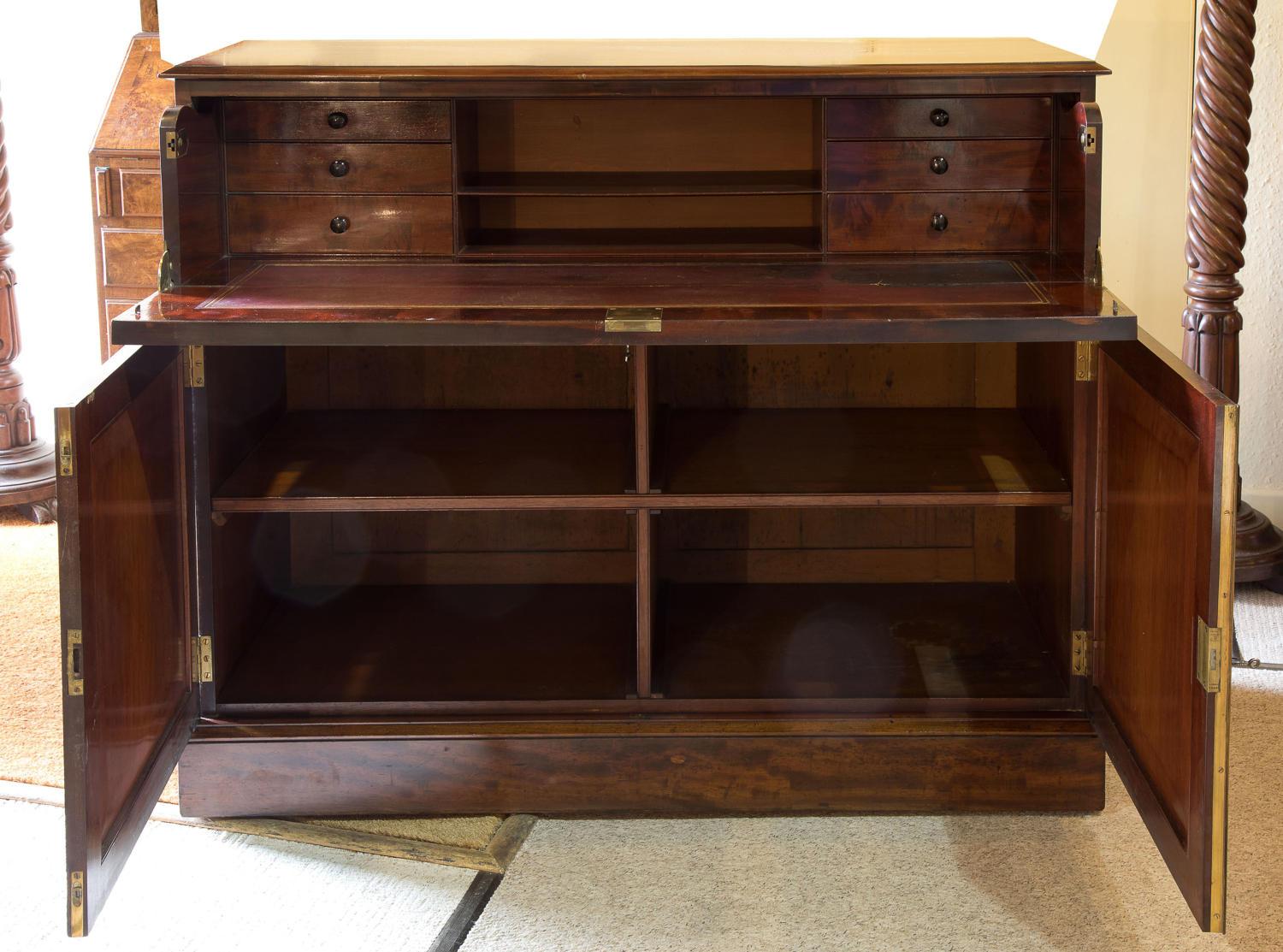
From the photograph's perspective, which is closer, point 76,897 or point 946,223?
point 76,897

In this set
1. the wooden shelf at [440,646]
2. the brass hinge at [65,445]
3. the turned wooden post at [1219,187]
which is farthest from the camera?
the turned wooden post at [1219,187]

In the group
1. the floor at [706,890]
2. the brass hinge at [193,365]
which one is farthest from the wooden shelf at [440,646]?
the brass hinge at [193,365]

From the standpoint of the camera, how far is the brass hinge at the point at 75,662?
1896 mm

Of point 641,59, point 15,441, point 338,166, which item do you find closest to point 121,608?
point 338,166

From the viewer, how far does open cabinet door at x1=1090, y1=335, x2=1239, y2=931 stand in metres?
1.87

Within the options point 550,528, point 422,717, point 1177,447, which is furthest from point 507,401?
point 1177,447

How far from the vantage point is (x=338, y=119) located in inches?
103

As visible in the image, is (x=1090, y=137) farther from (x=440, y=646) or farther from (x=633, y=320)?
(x=440, y=646)

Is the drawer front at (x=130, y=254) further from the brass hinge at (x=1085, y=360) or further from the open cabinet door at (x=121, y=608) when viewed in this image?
the brass hinge at (x=1085, y=360)

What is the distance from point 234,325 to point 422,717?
78 centimetres

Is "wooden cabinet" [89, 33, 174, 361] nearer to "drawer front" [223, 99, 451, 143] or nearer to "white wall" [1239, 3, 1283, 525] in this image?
"drawer front" [223, 99, 451, 143]

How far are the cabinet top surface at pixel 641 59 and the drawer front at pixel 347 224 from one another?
0.25m

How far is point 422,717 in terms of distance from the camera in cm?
252

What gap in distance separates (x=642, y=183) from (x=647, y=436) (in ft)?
1.97
